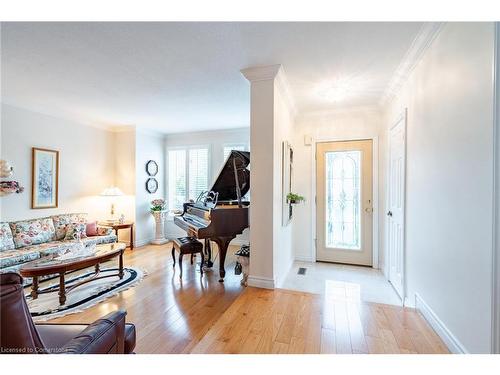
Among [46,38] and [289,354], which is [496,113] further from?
[46,38]

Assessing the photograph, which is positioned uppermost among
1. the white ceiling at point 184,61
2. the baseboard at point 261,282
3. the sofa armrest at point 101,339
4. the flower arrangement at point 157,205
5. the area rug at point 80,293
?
the white ceiling at point 184,61

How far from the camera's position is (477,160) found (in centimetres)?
131

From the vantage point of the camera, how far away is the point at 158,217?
16.7ft

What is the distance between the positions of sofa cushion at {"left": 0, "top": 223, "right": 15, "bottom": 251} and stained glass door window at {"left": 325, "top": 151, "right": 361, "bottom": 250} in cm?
461

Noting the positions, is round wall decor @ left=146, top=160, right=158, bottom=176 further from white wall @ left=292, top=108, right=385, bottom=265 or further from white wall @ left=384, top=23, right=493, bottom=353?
white wall @ left=384, top=23, right=493, bottom=353

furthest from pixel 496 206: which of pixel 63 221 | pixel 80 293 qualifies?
pixel 63 221

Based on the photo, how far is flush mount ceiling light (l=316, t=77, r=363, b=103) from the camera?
9.08 feet

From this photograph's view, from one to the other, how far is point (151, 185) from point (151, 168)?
1.30 ft

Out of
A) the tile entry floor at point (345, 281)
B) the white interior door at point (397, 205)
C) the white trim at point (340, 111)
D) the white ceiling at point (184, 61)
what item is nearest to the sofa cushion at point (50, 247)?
the white ceiling at point (184, 61)

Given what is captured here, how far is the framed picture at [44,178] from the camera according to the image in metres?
3.63

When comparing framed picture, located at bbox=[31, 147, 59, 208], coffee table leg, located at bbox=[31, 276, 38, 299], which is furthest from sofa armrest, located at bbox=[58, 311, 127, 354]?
framed picture, located at bbox=[31, 147, 59, 208]

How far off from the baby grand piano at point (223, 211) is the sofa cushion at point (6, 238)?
7.11 feet

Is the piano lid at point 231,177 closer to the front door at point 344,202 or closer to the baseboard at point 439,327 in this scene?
the front door at point 344,202
